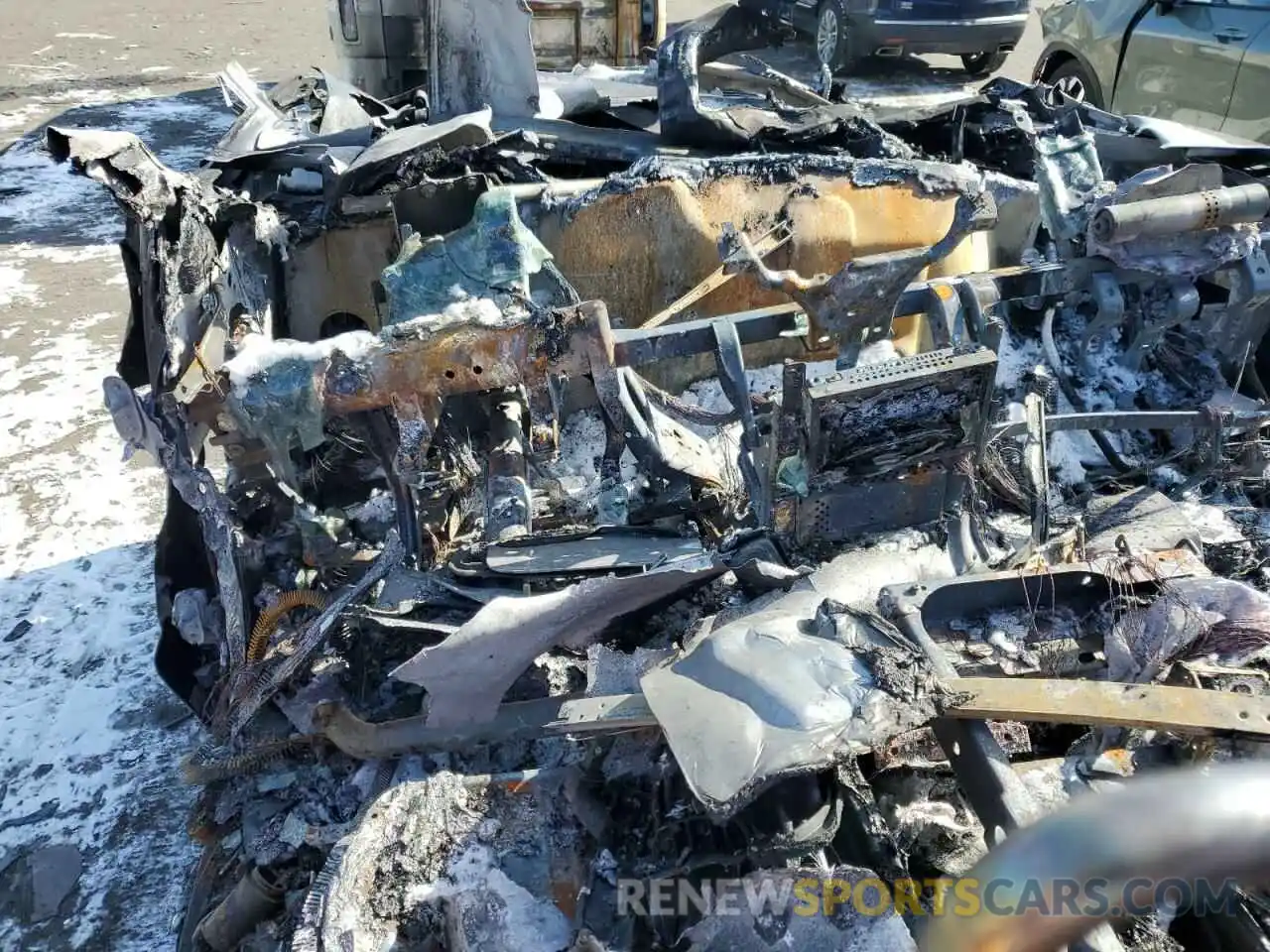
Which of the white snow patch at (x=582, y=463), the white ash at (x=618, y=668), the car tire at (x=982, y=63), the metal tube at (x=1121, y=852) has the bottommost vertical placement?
the white snow patch at (x=582, y=463)

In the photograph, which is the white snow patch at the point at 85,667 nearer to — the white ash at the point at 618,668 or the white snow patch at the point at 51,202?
the white ash at the point at 618,668

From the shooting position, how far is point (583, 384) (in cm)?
355

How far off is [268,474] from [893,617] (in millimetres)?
2119

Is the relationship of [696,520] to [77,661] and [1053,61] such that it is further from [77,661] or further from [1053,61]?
[1053,61]

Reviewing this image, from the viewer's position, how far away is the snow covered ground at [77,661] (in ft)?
9.29

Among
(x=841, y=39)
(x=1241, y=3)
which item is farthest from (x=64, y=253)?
(x=1241, y=3)

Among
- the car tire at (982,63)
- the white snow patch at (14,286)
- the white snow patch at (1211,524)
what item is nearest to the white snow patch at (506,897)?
the white snow patch at (1211,524)

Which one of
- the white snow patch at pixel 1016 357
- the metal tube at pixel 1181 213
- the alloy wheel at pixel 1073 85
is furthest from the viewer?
Answer: the alloy wheel at pixel 1073 85

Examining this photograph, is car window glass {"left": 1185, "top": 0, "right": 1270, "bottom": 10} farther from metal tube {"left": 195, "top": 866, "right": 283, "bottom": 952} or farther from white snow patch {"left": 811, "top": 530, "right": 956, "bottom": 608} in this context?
metal tube {"left": 195, "top": 866, "right": 283, "bottom": 952}

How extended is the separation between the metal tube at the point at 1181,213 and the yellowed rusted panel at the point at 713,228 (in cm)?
68

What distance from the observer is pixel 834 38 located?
9.44m

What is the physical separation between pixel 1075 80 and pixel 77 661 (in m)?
7.72

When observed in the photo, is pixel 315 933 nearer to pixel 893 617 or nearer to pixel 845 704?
pixel 845 704

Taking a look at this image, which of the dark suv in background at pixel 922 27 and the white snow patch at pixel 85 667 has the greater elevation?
the dark suv in background at pixel 922 27
